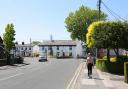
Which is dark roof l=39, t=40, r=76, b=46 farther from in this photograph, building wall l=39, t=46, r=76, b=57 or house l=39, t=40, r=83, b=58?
building wall l=39, t=46, r=76, b=57

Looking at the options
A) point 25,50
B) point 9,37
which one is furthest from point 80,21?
point 25,50

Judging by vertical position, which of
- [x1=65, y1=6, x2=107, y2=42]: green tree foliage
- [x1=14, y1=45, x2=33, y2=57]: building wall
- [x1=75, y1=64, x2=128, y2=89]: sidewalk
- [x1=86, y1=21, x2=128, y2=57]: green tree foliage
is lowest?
[x1=75, y1=64, x2=128, y2=89]: sidewalk

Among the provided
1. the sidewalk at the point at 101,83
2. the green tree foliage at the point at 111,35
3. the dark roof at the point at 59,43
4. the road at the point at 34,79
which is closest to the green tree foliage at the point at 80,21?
the dark roof at the point at 59,43

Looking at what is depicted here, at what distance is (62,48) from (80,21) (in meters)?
50.3

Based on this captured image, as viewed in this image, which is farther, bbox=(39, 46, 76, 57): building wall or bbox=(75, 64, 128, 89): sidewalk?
bbox=(39, 46, 76, 57): building wall

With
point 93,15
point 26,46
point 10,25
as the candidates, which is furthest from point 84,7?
point 26,46

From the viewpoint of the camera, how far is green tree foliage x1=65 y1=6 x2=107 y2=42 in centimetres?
10249

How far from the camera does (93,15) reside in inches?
4099

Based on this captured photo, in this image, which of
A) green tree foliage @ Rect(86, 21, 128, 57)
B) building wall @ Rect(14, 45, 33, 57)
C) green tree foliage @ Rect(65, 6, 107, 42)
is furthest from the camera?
A: building wall @ Rect(14, 45, 33, 57)

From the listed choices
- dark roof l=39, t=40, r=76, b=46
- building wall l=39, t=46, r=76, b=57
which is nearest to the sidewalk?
building wall l=39, t=46, r=76, b=57

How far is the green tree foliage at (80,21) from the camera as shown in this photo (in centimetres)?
10249

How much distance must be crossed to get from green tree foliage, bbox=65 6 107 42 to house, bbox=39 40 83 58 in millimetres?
44889

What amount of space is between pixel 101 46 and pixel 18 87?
18.9 m

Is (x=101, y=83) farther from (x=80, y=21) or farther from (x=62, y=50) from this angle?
(x=62, y=50)
